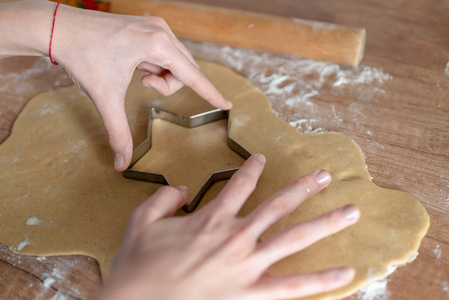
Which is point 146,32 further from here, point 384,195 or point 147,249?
point 384,195

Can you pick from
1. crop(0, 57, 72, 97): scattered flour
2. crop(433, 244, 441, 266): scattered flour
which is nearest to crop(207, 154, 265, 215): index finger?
crop(433, 244, 441, 266): scattered flour

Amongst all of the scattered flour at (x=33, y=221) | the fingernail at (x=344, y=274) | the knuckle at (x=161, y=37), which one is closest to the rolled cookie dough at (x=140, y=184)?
the scattered flour at (x=33, y=221)

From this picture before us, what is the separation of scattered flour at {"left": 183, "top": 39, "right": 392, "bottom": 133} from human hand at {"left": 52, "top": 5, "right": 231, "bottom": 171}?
1.28 feet

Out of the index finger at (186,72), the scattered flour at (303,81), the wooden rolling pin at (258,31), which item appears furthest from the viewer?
the wooden rolling pin at (258,31)

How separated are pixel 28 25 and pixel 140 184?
510mm

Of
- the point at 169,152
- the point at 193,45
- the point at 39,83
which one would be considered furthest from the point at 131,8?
the point at 169,152

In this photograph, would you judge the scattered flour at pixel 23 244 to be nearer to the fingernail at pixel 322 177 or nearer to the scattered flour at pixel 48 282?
the scattered flour at pixel 48 282

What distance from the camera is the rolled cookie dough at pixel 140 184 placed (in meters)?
0.91

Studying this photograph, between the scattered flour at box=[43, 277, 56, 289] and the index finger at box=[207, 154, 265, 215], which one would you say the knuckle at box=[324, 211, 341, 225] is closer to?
the index finger at box=[207, 154, 265, 215]

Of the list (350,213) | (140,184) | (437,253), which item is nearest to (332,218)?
(350,213)

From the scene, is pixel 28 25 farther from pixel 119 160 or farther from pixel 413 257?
pixel 413 257

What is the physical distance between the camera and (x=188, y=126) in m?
1.26

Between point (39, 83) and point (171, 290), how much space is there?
109 cm

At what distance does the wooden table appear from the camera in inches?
36.1
